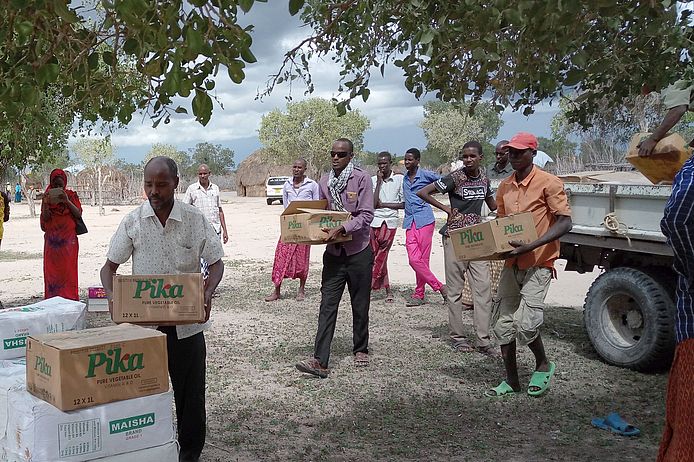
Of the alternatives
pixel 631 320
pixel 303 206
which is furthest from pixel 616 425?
pixel 303 206

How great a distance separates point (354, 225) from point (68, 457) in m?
3.30

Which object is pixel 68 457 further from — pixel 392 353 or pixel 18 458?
pixel 392 353

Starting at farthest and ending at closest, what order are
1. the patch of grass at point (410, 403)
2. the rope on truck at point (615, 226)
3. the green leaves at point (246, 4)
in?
the rope on truck at point (615, 226) → the patch of grass at point (410, 403) → the green leaves at point (246, 4)

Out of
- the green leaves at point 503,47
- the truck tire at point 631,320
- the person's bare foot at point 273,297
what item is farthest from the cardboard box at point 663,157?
the person's bare foot at point 273,297

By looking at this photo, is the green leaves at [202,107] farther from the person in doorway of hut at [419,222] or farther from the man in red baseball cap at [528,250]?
the person in doorway of hut at [419,222]

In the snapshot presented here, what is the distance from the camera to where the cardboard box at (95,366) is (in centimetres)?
278

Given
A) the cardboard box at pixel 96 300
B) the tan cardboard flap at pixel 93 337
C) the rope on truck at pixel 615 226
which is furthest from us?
the cardboard box at pixel 96 300

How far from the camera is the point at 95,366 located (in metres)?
2.86

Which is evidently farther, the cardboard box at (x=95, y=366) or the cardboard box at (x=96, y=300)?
the cardboard box at (x=96, y=300)

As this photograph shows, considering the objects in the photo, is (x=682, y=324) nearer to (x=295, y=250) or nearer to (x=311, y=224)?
(x=311, y=224)

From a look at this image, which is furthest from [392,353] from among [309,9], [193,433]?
[309,9]

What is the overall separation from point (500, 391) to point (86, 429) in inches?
131

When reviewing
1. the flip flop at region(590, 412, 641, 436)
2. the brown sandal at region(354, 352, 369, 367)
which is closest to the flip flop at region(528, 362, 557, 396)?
the flip flop at region(590, 412, 641, 436)

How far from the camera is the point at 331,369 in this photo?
19.7ft
